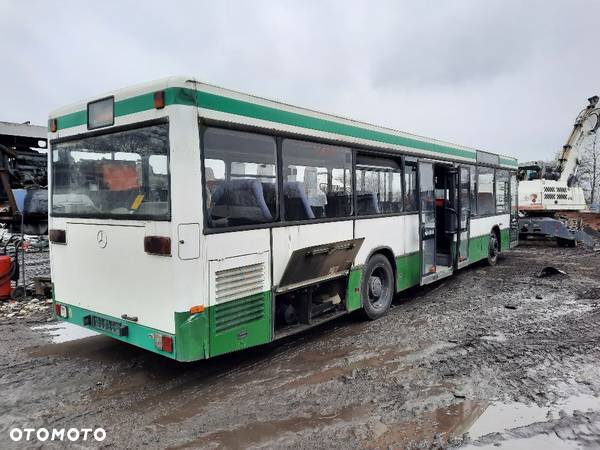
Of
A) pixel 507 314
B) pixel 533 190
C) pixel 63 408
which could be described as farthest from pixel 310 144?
pixel 533 190

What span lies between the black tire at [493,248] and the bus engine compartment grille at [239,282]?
26.0 feet

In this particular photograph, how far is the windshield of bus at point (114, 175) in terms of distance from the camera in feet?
12.6

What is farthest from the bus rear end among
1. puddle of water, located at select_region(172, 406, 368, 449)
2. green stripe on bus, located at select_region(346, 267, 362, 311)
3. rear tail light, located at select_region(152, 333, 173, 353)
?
green stripe on bus, located at select_region(346, 267, 362, 311)

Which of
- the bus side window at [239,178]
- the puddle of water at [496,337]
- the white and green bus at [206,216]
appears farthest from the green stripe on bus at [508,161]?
the bus side window at [239,178]

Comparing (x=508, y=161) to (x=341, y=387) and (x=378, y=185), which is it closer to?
(x=378, y=185)

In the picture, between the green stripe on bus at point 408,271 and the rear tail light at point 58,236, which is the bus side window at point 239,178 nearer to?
the rear tail light at point 58,236

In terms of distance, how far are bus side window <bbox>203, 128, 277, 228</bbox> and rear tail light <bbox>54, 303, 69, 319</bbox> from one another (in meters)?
2.23

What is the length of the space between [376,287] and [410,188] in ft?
5.77

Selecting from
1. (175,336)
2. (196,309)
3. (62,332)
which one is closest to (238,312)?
(196,309)

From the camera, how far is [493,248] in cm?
1081

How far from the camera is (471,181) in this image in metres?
9.07

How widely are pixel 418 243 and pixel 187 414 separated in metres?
4.87

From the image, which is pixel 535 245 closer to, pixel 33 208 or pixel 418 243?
pixel 418 243

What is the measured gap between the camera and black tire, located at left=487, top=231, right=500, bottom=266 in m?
10.7
